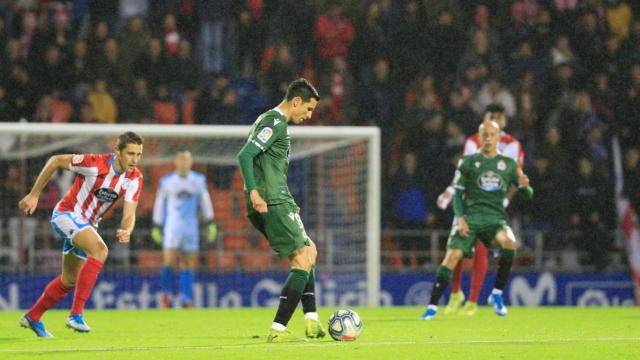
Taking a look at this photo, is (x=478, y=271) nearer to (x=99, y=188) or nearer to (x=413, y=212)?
(x=413, y=212)

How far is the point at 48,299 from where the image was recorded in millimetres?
9172

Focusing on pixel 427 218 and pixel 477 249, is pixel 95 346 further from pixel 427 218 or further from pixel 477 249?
pixel 427 218

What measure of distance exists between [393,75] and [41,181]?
947cm

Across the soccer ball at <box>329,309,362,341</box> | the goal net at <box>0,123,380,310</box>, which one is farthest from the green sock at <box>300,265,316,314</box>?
the goal net at <box>0,123,380,310</box>

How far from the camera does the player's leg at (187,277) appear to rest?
15016 millimetres

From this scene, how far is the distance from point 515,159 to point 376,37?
5.85 meters

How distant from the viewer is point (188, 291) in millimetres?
15039

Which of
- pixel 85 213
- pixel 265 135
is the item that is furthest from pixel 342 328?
pixel 85 213

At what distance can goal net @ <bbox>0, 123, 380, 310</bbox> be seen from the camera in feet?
49.4

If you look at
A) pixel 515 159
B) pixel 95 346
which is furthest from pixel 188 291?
pixel 95 346

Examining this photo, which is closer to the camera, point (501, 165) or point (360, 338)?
point (360, 338)

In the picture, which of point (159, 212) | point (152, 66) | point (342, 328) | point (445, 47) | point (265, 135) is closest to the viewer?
point (265, 135)

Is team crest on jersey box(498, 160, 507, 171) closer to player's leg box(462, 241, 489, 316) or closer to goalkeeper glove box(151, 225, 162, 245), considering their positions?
player's leg box(462, 241, 489, 316)

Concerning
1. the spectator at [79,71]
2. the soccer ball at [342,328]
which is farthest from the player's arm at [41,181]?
the spectator at [79,71]
